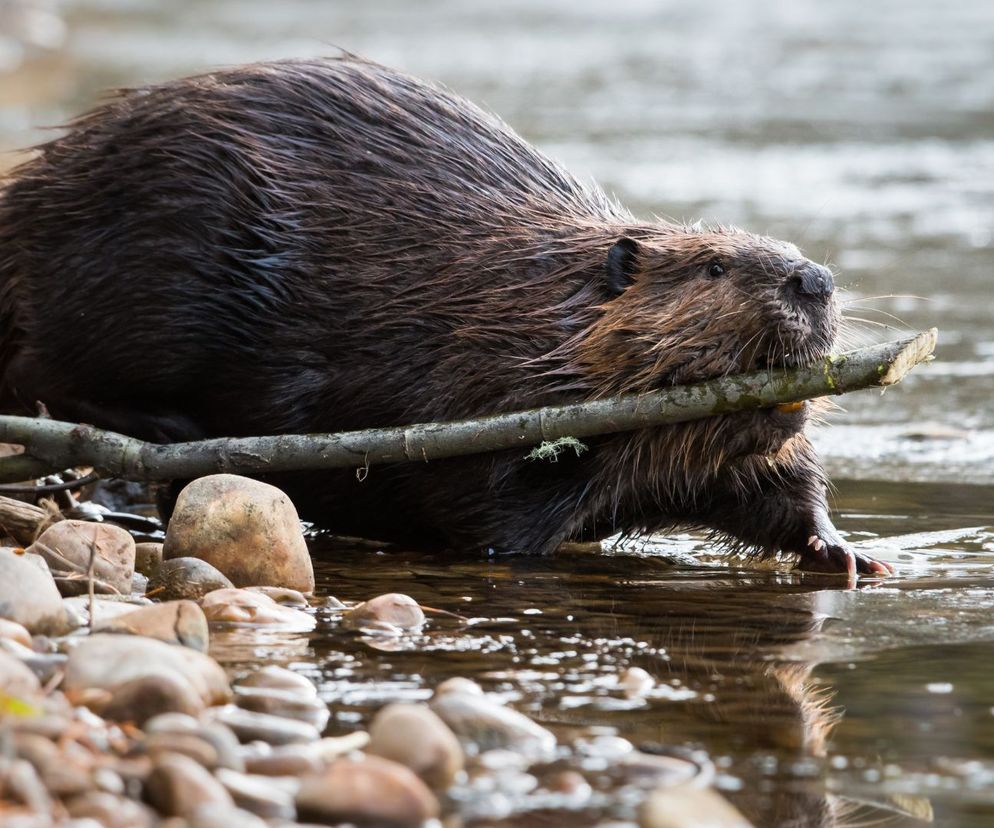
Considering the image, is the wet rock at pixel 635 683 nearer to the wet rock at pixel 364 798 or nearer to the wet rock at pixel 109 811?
the wet rock at pixel 364 798

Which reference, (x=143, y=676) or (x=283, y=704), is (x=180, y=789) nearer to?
(x=143, y=676)

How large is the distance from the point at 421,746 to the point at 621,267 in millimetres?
2605

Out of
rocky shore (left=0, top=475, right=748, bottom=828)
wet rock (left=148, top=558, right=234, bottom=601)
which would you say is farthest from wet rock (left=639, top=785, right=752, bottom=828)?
wet rock (left=148, top=558, right=234, bottom=601)

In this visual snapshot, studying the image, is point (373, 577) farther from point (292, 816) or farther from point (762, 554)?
point (292, 816)

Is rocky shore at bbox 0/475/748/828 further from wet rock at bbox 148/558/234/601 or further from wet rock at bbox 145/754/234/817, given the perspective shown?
wet rock at bbox 148/558/234/601

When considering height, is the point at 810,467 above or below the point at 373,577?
above

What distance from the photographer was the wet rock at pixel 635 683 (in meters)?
3.94

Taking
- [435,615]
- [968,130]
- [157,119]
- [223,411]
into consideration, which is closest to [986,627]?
[435,615]

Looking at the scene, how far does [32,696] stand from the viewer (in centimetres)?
337

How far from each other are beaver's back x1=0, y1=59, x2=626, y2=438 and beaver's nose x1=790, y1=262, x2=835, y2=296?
0.79m

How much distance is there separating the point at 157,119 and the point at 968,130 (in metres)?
12.1

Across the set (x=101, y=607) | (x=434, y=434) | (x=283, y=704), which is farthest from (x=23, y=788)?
(x=434, y=434)

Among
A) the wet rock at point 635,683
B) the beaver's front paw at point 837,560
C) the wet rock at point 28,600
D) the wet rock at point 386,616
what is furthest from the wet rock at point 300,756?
the beaver's front paw at point 837,560

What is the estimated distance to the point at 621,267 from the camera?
18.3 feet
